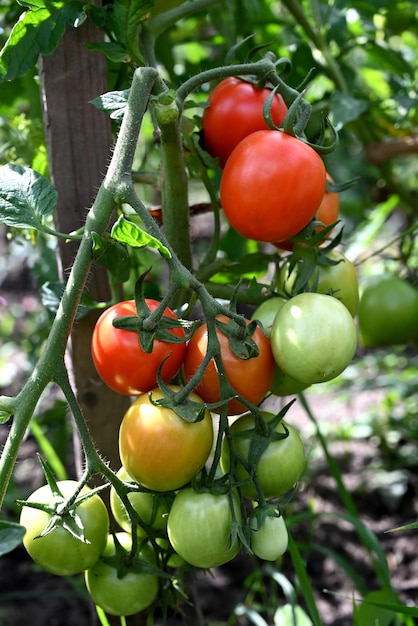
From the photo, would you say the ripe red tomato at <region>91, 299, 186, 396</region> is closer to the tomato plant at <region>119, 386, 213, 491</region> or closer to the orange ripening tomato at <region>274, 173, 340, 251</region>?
the tomato plant at <region>119, 386, 213, 491</region>

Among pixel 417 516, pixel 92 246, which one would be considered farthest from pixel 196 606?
pixel 417 516

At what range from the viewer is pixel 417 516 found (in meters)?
1.93

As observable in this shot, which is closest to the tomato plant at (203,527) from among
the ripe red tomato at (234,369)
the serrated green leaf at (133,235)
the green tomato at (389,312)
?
the ripe red tomato at (234,369)

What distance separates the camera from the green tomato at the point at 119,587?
0.79m

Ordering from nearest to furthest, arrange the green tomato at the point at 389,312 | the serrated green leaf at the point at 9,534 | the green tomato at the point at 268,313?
1. the serrated green leaf at the point at 9,534
2. the green tomato at the point at 268,313
3. the green tomato at the point at 389,312

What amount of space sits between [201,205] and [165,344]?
346 mm

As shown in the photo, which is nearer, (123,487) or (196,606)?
(123,487)

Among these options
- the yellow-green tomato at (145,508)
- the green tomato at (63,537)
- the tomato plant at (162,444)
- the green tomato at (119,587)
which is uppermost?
the tomato plant at (162,444)

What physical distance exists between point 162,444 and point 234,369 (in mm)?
103

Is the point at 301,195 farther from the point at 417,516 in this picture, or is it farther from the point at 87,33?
the point at 417,516

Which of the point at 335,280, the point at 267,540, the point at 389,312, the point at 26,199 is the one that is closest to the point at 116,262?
the point at 26,199

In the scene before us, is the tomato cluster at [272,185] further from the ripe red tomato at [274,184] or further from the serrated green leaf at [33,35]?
A: the serrated green leaf at [33,35]

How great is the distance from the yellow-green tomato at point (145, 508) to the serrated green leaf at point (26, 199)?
0.29 metres

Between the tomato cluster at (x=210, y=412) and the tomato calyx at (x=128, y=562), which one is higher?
the tomato cluster at (x=210, y=412)
